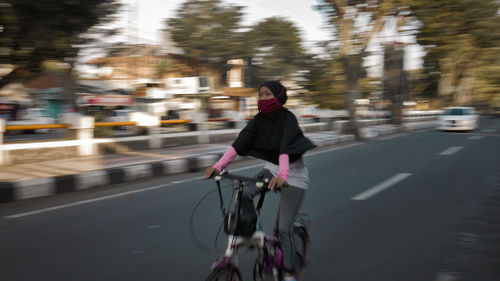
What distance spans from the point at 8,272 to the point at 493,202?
229 inches

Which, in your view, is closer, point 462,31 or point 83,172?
point 83,172

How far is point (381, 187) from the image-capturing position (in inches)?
285

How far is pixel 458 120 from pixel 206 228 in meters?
20.3

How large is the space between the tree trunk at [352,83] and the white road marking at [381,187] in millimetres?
11164

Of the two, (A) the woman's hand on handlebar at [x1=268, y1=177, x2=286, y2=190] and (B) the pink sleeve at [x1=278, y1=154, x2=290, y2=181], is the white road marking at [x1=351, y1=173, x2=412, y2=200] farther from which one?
(A) the woman's hand on handlebar at [x1=268, y1=177, x2=286, y2=190]

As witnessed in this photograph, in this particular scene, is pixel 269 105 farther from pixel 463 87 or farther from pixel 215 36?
pixel 463 87

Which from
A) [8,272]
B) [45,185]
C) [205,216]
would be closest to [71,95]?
[45,185]

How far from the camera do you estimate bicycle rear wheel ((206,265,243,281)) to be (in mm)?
2438

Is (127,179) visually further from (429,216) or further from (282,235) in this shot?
(282,235)

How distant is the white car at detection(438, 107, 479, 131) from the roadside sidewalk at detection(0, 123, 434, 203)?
597 inches

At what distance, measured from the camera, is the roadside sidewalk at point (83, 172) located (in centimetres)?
705

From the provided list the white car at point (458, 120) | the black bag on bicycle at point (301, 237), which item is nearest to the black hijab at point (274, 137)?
the black bag on bicycle at point (301, 237)

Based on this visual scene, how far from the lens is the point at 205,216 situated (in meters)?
5.34

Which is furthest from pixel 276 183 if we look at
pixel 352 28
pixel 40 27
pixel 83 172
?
pixel 352 28
